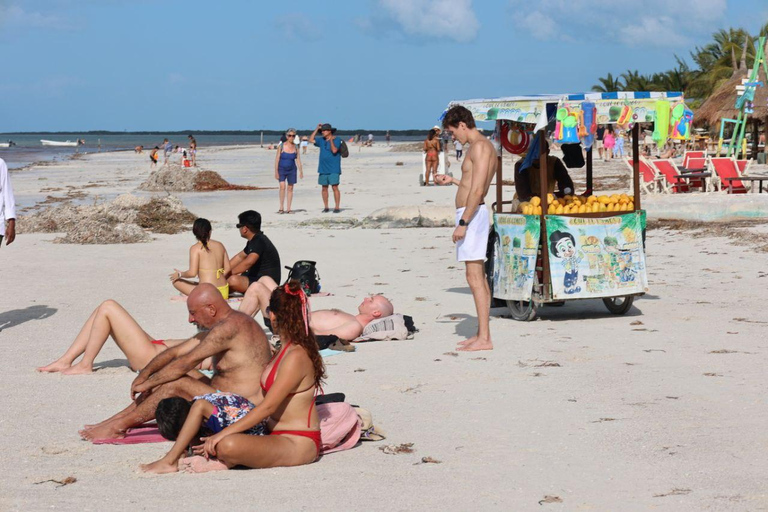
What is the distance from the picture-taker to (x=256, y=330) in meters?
5.59

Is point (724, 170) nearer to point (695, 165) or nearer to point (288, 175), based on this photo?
point (695, 165)

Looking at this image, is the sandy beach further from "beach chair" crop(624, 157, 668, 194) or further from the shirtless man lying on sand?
"beach chair" crop(624, 157, 668, 194)

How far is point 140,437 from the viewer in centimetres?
559

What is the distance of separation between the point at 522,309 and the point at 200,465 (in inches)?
188

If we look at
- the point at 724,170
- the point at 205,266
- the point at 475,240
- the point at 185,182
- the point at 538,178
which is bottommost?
the point at 205,266

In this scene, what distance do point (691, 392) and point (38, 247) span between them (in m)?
11.5

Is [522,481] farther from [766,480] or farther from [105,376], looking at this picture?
[105,376]

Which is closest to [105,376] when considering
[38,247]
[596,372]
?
[596,372]

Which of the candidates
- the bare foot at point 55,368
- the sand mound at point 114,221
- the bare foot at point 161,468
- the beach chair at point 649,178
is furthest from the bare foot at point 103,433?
the beach chair at point 649,178

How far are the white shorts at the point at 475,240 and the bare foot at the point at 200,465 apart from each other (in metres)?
3.31


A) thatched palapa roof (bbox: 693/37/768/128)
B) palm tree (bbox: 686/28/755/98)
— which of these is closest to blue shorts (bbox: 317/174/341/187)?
thatched palapa roof (bbox: 693/37/768/128)

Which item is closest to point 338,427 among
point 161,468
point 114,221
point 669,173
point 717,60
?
point 161,468

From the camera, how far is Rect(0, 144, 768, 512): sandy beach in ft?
15.1

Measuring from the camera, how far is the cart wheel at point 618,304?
9.24 meters
